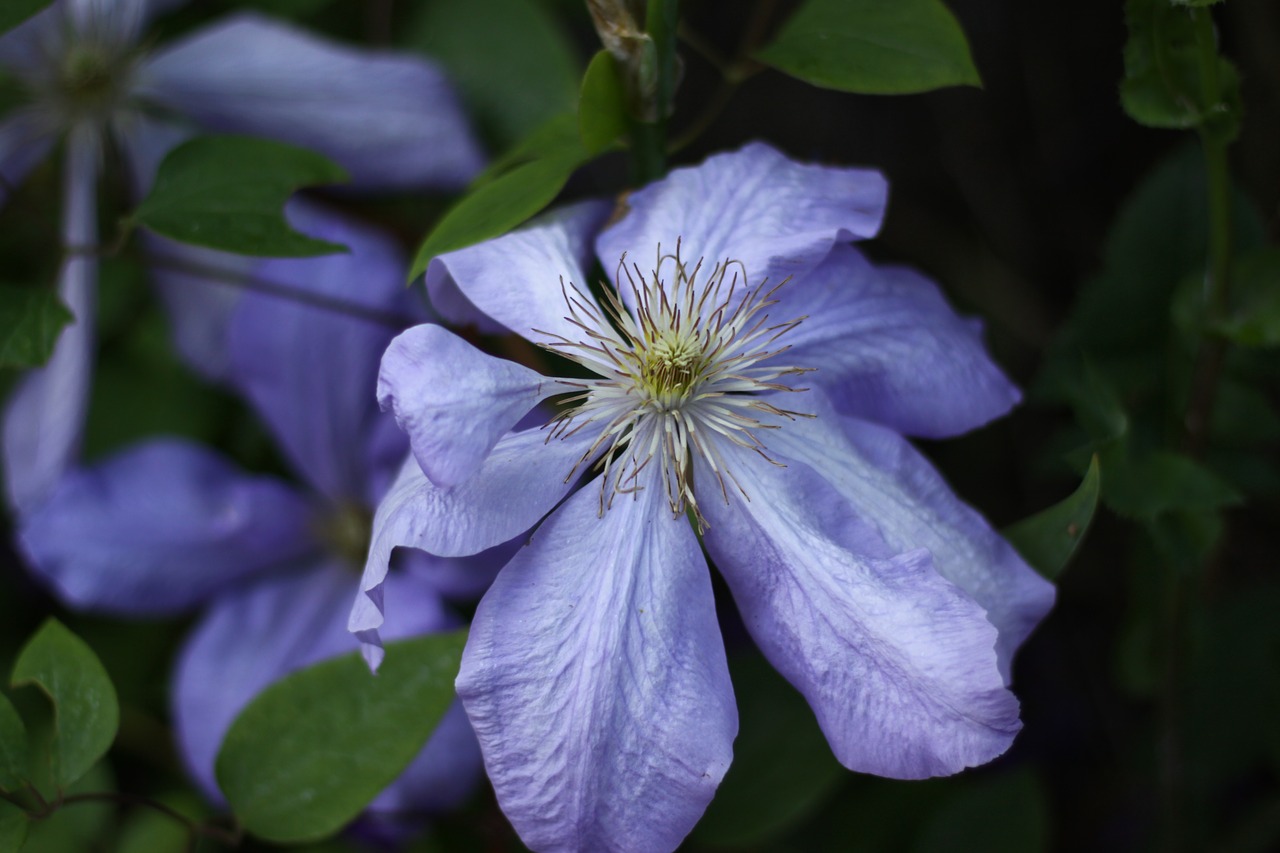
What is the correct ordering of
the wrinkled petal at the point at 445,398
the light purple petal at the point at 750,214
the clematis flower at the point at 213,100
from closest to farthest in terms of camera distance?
1. the wrinkled petal at the point at 445,398
2. the light purple petal at the point at 750,214
3. the clematis flower at the point at 213,100

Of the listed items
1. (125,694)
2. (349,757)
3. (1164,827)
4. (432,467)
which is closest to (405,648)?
(349,757)

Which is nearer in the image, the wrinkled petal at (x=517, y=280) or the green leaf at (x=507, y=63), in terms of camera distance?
the wrinkled petal at (x=517, y=280)

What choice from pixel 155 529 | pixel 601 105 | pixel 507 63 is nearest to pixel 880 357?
pixel 601 105

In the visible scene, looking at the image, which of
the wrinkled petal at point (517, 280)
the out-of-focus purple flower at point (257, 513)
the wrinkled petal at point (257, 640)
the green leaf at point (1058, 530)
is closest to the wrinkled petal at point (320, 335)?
the out-of-focus purple flower at point (257, 513)

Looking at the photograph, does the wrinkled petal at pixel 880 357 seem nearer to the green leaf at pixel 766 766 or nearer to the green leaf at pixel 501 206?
the green leaf at pixel 501 206

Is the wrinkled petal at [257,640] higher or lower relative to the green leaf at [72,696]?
lower
